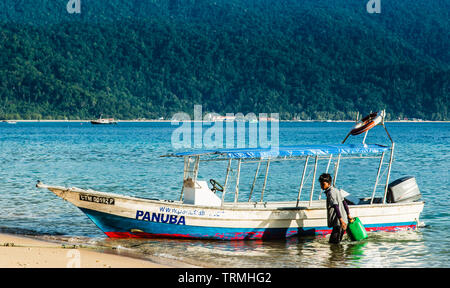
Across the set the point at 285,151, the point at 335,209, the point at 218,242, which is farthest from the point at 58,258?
the point at 335,209

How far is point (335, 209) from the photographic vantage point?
49.0 feet

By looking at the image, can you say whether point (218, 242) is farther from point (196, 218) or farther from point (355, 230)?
point (355, 230)

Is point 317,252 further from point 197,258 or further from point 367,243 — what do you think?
point 197,258

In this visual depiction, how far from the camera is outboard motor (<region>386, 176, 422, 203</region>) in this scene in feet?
57.6

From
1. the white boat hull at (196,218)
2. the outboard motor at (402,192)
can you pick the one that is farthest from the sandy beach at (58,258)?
the outboard motor at (402,192)

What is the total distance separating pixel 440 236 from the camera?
59.3ft

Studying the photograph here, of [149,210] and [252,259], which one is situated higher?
[149,210]

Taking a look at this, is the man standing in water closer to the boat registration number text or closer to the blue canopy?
the blue canopy

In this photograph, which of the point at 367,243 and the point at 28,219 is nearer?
the point at 367,243

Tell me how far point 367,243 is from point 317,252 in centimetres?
188

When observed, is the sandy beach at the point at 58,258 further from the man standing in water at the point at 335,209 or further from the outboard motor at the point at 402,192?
the outboard motor at the point at 402,192

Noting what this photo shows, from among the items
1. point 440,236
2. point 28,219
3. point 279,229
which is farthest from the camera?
point 28,219
